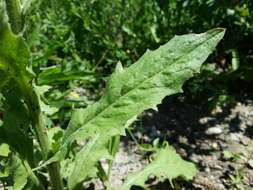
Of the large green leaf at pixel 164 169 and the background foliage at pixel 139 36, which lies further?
the background foliage at pixel 139 36

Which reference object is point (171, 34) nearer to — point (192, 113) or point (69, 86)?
point (192, 113)

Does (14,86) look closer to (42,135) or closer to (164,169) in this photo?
(42,135)

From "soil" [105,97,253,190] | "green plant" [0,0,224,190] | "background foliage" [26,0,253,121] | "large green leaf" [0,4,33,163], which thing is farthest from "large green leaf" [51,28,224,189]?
"background foliage" [26,0,253,121]

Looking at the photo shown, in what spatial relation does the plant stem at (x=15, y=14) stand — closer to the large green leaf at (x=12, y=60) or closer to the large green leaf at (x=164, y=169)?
the large green leaf at (x=12, y=60)

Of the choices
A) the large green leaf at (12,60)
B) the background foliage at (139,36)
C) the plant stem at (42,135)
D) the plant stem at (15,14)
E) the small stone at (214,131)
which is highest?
the plant stem at (15,14)

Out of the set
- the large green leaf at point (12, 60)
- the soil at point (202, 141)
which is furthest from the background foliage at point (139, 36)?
the large green leaf at point (12, 60)

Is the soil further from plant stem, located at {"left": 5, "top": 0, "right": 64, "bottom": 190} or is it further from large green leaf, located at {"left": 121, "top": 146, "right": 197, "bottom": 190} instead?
plant stem, located at {"left": 5, "top": 0, "right": 64, "bottom": 190}
